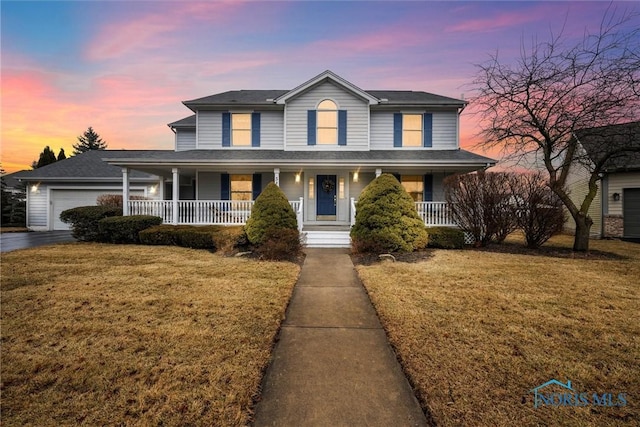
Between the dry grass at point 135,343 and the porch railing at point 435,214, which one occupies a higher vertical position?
the porch railing at point 435,214

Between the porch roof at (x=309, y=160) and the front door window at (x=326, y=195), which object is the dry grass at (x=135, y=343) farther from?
the front door window at (x=326, y=195)

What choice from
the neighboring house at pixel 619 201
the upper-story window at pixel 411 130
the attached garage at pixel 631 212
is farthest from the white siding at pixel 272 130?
the attached garage at pixel 631 212

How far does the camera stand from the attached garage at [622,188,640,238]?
13086mm

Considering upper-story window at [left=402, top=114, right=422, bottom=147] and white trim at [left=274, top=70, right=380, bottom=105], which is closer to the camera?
white trim at [left=274, top=70, right=380, bottom=105]

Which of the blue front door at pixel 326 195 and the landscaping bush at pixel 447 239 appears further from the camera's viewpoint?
the blue front door at pixel 326 195

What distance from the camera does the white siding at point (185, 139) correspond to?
15078mm

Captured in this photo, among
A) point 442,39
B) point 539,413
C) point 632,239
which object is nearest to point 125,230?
point 539,413

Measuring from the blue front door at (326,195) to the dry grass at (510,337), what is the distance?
6.98m

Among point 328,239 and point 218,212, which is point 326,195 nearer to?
point 328,239

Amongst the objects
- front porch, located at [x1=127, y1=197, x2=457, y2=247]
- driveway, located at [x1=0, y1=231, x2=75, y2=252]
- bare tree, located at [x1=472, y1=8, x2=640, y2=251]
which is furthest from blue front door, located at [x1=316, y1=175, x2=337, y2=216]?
driveway, located at [x1=0, y1=231, x2=75, y2=252]

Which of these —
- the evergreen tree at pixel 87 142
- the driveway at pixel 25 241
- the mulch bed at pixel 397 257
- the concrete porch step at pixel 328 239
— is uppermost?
the evergreen tree at pixel 87 142

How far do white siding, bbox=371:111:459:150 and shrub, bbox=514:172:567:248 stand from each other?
5.13m

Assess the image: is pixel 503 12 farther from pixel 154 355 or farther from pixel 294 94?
pixel 154 355

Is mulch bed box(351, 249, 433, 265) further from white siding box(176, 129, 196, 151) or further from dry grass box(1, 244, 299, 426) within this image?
white siding box(176, 129, 196, 151)
